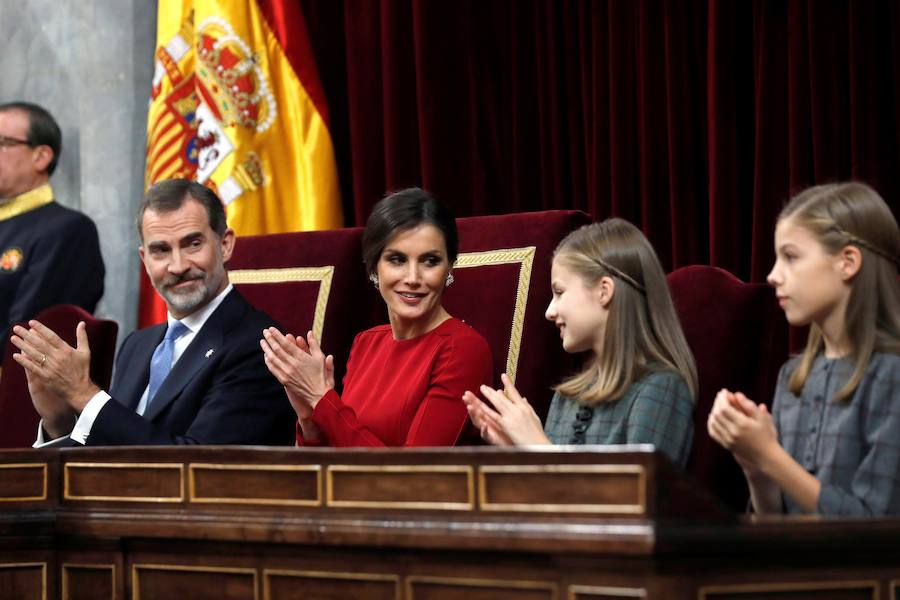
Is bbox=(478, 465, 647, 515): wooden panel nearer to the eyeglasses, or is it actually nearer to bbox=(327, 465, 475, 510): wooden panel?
bbox=(327, 465, 475, 510): wooden panel

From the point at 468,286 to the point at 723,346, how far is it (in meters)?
0.75

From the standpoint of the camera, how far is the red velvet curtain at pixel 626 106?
3.36m

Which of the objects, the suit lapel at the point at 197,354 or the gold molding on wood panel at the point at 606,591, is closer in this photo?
the gold molding on wood panel at the point at 606,591

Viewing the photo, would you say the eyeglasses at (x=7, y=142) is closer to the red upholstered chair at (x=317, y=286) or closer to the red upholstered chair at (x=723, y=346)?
the red upholstered chair at (x=317, y=286)

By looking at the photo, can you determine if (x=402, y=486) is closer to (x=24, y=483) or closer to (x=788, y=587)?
(x=788, y=587)

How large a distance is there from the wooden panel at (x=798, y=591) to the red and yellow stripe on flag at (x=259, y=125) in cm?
280

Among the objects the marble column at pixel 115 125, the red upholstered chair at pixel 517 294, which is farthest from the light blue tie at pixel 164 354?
the marble column at pixel 115 125

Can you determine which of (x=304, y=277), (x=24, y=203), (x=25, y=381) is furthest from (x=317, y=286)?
(x=24, y=203)

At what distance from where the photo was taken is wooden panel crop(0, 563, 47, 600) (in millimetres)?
2240

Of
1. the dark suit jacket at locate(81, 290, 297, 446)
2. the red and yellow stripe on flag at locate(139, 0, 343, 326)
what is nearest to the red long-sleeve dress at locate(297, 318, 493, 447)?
the dark suit jacket at locate(81, 290, 297, 446)

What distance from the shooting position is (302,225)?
4.41 meters

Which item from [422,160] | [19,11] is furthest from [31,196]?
[422,160]

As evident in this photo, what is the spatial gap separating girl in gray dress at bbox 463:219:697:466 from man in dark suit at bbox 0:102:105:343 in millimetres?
2536

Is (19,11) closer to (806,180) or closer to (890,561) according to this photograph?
(806,180)
